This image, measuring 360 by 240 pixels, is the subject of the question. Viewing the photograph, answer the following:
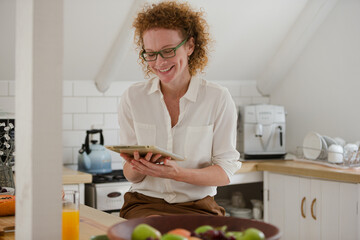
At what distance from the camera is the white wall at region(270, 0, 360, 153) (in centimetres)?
385

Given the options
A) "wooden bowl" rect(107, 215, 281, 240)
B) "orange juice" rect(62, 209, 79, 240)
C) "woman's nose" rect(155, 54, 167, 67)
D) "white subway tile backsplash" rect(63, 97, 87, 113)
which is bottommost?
"orange juice" rect(62, 209, 79, 240)

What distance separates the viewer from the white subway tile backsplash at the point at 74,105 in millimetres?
4016

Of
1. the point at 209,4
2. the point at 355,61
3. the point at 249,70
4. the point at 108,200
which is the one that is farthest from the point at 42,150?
the point at 249,70

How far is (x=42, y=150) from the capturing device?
4.02ft

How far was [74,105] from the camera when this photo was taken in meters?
4.04

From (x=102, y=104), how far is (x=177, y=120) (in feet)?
6.52

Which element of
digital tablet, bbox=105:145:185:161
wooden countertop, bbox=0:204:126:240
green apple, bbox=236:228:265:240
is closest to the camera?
green apple, bbox=236:228:265:240

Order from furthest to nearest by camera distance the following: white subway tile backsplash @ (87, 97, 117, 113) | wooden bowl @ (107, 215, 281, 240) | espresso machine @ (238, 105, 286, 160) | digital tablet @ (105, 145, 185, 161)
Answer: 1. white subway tile backsplash @ (87, 97, 117, 113)
2. espresso machine @ (238, 105, 286, 160)
3. digital tablet @ (105, 145, 185, 161)
4. wooden bowl @ (107, 215, 281, 240)

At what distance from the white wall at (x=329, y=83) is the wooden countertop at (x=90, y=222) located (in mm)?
2519

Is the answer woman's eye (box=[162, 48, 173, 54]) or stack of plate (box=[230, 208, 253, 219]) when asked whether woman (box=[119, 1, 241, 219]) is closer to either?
woman's eye (box=[162, 48, 173, 54])


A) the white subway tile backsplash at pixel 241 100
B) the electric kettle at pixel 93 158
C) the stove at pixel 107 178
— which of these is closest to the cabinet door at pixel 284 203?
the white subway tile backsplash at pixel 241 100

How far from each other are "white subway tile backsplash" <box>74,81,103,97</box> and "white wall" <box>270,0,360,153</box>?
5.56 feet

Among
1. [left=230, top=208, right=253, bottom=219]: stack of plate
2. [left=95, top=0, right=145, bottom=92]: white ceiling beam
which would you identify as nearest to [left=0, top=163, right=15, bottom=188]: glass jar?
[left=95, top=0, right=145, bottom=92]: white ceiling beam

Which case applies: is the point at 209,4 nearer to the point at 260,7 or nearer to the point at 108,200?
the point at 260,7
